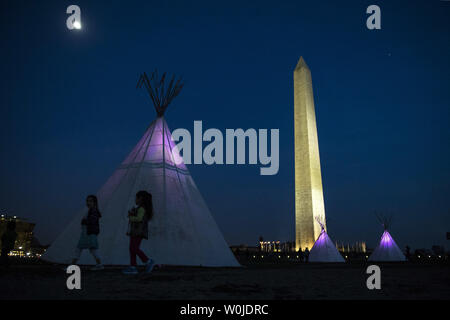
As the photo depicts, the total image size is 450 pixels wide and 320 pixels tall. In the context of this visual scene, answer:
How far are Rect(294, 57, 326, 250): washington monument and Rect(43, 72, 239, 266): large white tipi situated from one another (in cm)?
2422

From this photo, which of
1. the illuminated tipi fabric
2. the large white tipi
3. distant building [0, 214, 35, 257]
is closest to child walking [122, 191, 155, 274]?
the large white tipi

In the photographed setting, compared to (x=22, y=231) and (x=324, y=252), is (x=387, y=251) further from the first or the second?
(x=22, y=231)

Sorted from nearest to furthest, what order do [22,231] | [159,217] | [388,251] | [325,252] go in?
1. [159,217]
2. [325,252]
3. [388,251]
4. [22,231]

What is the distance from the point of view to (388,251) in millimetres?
24703

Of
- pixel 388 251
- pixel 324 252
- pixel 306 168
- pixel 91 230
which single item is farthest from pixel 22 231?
pixel 91 230

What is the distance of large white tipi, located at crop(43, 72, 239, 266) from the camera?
9.32 meters

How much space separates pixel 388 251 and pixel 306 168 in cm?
1155

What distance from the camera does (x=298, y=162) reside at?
35438 millimetres

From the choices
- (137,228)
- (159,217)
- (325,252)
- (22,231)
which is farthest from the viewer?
(22,231)

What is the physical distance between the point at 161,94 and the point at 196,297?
9.81m

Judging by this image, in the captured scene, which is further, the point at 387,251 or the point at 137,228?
the point at 387,251

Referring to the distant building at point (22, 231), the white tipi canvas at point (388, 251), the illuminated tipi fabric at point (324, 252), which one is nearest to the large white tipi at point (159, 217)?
the illuminated tipi fabric at point (324, 252)
